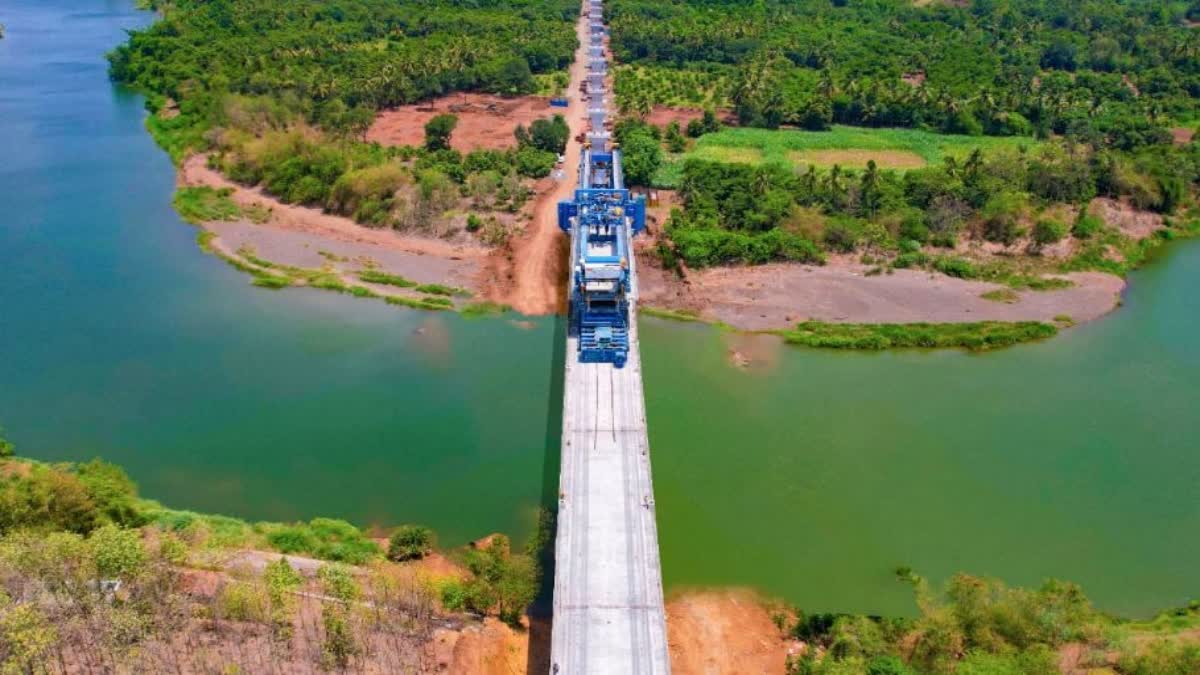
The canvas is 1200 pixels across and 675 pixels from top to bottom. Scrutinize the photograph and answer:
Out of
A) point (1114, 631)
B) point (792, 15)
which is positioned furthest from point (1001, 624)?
point (792, 15)

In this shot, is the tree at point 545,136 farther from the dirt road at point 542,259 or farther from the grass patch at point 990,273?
the grass patch at point 990,273

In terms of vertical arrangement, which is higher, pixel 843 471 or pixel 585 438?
pixel 585 438

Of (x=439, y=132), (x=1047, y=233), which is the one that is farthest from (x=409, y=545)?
(x=1047, y=233)

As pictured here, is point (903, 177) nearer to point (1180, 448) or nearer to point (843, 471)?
point (1180, 448)

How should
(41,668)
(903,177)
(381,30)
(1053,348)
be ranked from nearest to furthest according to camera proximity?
1. (41,668)
2. (1053,348)
3. (903,177)
4. (381,30)

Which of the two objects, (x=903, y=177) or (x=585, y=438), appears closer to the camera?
(x=585, y=438)

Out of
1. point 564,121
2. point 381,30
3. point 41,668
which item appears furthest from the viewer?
point 381,30
